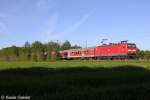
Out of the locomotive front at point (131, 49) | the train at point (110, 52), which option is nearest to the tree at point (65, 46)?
the train at point (110, 52)

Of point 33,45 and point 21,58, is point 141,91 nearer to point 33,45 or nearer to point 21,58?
point 21,58

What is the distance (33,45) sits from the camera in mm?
159500

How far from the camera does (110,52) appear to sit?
6575 centimetres

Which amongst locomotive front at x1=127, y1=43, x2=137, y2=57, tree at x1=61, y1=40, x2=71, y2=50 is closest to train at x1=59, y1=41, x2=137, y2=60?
locomotive front at x1=127, y1=43, x2=137, y2=57

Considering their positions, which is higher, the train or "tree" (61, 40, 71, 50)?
"tree" (61, 40, 71, 50)

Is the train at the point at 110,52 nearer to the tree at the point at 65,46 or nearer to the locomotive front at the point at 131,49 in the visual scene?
the locomotive front at the point at 131,49

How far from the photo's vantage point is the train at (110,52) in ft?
201

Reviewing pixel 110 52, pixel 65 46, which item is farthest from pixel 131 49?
pixel 65 46

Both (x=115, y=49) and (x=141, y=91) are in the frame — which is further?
(x=115, y=49)

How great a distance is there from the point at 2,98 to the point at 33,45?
485ft

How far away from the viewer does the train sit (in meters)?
61.4

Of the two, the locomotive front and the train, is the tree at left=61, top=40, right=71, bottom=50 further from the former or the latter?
the locomotive front

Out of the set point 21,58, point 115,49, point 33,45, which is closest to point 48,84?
point 115,49

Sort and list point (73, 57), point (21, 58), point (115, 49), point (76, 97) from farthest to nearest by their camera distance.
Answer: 1. point (21, 58)
2. point (73, 57)
3. point (115, 49)
4. point (76, 97)
